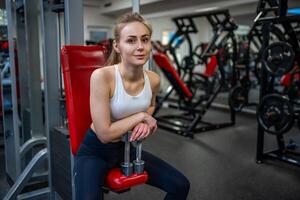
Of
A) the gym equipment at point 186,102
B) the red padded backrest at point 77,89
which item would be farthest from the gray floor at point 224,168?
the red padded backrest at point 77,89

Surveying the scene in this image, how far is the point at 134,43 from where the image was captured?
1.14 m

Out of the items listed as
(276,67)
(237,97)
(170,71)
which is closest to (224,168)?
(276,67)

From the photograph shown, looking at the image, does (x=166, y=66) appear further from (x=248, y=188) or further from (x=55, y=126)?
(x=55, y=126)

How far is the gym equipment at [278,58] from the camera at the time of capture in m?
2.47

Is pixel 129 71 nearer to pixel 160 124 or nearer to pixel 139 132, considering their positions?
pixel 139 132

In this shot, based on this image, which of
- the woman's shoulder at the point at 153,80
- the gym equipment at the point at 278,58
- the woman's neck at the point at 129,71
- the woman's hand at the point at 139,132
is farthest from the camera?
the gym equipment at the point at 278,58

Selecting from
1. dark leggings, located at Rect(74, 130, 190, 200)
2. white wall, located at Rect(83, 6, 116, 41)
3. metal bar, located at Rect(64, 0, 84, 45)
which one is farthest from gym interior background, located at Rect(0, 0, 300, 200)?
white wall, located at Rect(83, 6, 116, 41)

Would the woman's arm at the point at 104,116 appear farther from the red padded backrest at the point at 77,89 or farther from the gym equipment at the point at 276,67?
the gym equipment at the point at 276,67

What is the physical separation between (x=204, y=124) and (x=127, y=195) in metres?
2.58

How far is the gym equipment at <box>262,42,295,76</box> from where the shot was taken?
2472mm

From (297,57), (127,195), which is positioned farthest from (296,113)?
(127,195)

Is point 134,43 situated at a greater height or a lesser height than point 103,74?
greater

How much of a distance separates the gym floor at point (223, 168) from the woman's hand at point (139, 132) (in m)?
1.21

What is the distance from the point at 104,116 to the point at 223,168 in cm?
196
